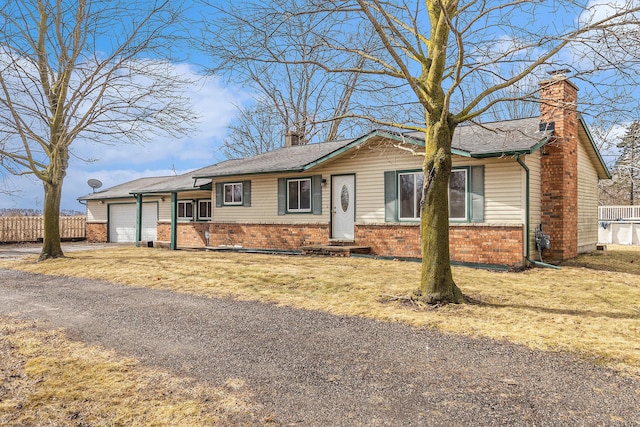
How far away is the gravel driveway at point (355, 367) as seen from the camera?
3.33m

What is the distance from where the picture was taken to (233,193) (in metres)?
18.3

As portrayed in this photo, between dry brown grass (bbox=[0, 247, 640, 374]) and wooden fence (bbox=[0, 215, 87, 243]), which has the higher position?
wooden fence (bbox=[0, 215, 87, 243])

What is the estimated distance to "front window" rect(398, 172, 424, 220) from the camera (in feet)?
43.5

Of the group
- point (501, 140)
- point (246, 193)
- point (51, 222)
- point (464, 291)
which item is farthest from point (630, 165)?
point (51, 222)

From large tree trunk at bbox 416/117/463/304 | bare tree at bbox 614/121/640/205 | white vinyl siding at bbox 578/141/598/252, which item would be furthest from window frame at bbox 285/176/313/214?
bare tree at bbox 614/121/640/205

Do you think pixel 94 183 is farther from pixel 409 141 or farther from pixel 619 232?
pixel 619 232

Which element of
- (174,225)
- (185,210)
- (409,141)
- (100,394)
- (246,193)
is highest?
(409,141)

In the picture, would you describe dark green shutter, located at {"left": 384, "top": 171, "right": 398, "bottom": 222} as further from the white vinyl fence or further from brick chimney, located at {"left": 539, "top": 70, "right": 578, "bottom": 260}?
the white vinyl fence

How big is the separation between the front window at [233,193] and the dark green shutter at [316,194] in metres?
3.65

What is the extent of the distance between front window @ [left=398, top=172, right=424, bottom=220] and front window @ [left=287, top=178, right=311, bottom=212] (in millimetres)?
3651

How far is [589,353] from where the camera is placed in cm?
478

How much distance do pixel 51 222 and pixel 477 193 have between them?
13.5 meters

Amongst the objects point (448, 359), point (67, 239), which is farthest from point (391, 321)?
point (67, 239)

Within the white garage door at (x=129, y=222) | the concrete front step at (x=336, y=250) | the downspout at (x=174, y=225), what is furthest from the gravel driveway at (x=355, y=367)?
the white garage door at (x=129, y=222)
